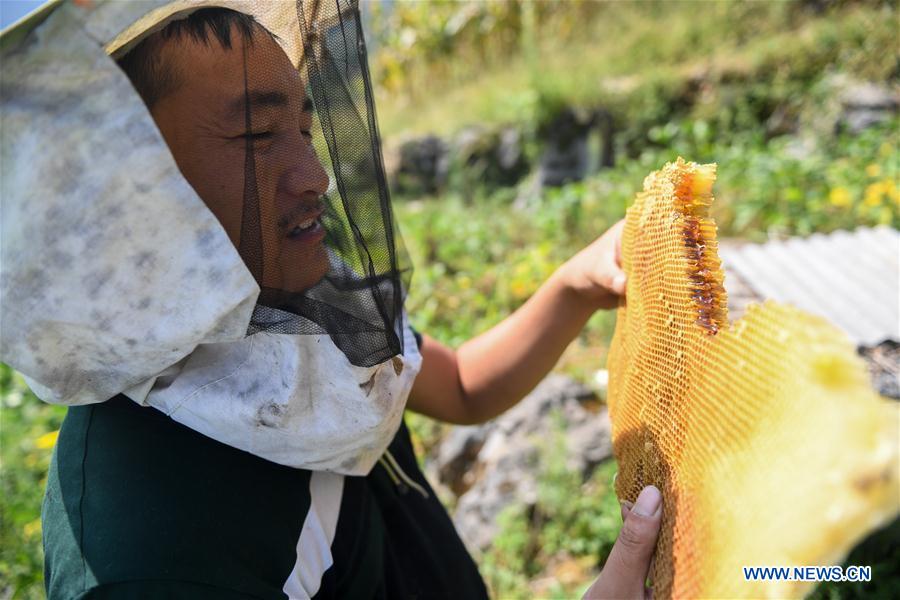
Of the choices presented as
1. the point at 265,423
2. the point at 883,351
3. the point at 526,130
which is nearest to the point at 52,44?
the point at 265,423

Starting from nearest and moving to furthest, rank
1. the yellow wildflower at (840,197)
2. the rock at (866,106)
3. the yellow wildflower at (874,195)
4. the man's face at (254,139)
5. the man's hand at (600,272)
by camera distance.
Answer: the man's face at (254,139) < the man's hand at (600,272) < the yellow wildflower at (874,195) < the yellow wildflower at (840,197) < the rock at (866,106)

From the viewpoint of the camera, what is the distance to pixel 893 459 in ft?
1.88

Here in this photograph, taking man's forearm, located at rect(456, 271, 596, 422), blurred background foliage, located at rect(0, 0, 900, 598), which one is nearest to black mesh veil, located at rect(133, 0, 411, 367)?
blurred background foliage, located at rect(0, 0, 900, 598)

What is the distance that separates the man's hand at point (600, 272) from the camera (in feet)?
4.19

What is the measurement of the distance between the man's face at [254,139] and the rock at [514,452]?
178 cm

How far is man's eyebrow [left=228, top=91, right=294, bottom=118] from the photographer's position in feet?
2.80

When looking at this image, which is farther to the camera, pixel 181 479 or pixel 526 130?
pixel 526 130

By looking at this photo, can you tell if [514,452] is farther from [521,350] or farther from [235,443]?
[235,443]

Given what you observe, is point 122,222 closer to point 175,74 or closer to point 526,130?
point 175,74

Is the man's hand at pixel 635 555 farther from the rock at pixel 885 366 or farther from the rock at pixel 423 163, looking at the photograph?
the rock at pixel 423 163

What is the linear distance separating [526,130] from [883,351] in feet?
17.7

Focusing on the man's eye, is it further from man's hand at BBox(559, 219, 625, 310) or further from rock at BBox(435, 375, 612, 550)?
rock at BBox(435, 375, 612, 550)

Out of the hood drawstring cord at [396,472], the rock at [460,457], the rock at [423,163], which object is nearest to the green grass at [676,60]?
the rock at [423,163]

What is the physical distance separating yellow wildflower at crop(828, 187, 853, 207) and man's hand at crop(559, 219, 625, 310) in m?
2.76
